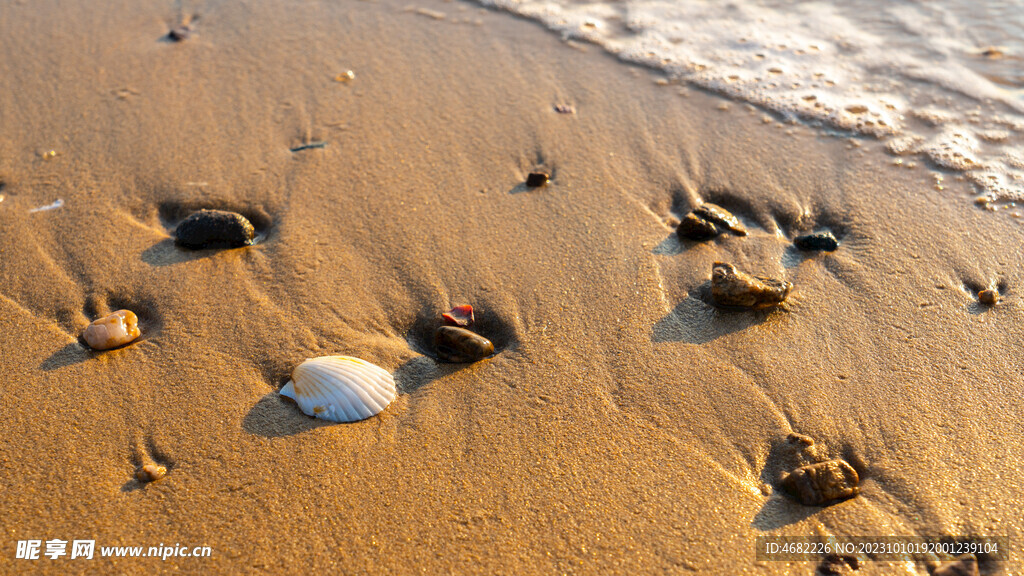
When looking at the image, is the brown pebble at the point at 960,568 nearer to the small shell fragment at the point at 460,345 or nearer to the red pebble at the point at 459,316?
the small shell fragment at the point at 460,345

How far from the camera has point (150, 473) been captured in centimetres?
188

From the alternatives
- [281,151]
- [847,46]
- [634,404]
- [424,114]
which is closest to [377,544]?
[634,404]

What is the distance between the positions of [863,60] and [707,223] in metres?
2.12

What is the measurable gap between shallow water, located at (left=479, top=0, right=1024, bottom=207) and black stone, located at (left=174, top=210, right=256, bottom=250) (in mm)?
2428

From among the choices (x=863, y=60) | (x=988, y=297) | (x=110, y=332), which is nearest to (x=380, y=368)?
(x=110, y=332)

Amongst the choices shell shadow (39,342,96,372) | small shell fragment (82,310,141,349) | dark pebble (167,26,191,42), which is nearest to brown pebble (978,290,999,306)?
small shell fragment (82,310,141,349)

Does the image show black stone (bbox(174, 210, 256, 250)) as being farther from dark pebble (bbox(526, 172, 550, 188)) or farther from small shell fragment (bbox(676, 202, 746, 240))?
small shell fragment (bbox(676, 202, 746, 240))

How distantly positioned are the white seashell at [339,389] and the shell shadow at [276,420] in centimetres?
2

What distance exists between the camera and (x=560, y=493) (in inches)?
74.5

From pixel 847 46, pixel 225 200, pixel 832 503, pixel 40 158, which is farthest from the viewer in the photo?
pixel 847 46

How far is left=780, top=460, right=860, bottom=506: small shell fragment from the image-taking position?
6.13ft

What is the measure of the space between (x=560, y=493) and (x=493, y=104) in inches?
86.8

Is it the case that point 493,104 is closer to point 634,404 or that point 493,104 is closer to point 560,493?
point 634,404

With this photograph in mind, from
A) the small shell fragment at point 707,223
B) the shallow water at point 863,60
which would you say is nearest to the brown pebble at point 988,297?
the shallow water at point 863,60
